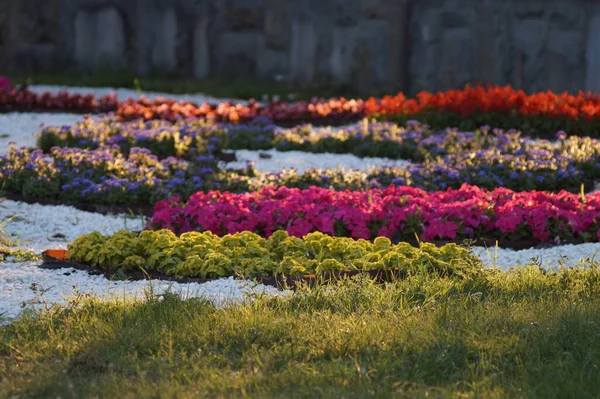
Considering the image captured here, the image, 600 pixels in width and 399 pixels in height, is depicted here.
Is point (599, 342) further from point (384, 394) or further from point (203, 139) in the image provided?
point (203, 139)

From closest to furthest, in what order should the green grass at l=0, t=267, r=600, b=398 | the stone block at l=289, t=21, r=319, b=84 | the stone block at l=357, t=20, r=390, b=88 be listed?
the green grass at l=0, t=267, r=600, b=398 → the stone block at l=357, t=20, r=390, b=88 → the stone block at l=289, t=21, r=319, b=84

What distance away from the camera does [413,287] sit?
5734mm

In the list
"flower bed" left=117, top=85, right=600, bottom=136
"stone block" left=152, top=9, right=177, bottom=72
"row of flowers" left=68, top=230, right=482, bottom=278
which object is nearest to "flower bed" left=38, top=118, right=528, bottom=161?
"flower bed" left=117, top=85, right=600, bottom=136

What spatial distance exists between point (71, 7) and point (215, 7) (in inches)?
107

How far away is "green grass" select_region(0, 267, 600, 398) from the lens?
14.1ft

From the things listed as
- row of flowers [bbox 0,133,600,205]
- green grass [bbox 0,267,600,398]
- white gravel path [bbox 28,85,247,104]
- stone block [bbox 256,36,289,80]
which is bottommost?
green grass [bbox 0,267,600,398]

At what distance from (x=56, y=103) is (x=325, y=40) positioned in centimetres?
504

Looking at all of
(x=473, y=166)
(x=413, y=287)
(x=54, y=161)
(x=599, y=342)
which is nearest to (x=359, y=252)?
(x=413, y=287)

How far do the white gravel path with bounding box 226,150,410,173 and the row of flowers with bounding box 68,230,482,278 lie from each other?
351cm

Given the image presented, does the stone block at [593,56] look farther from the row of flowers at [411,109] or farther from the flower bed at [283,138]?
the flower bed at [283,138]

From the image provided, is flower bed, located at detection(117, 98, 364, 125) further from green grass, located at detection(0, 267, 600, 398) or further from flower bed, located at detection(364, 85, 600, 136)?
green grass, located at detection(0, 267, 600, 398)

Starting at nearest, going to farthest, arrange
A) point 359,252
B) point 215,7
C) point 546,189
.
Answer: point 359,252 → point 546,189 → point 215,7

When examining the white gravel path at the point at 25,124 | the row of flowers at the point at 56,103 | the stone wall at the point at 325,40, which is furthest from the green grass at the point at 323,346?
the stone wall at the point at 325,40

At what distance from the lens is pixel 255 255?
6.48 meters
